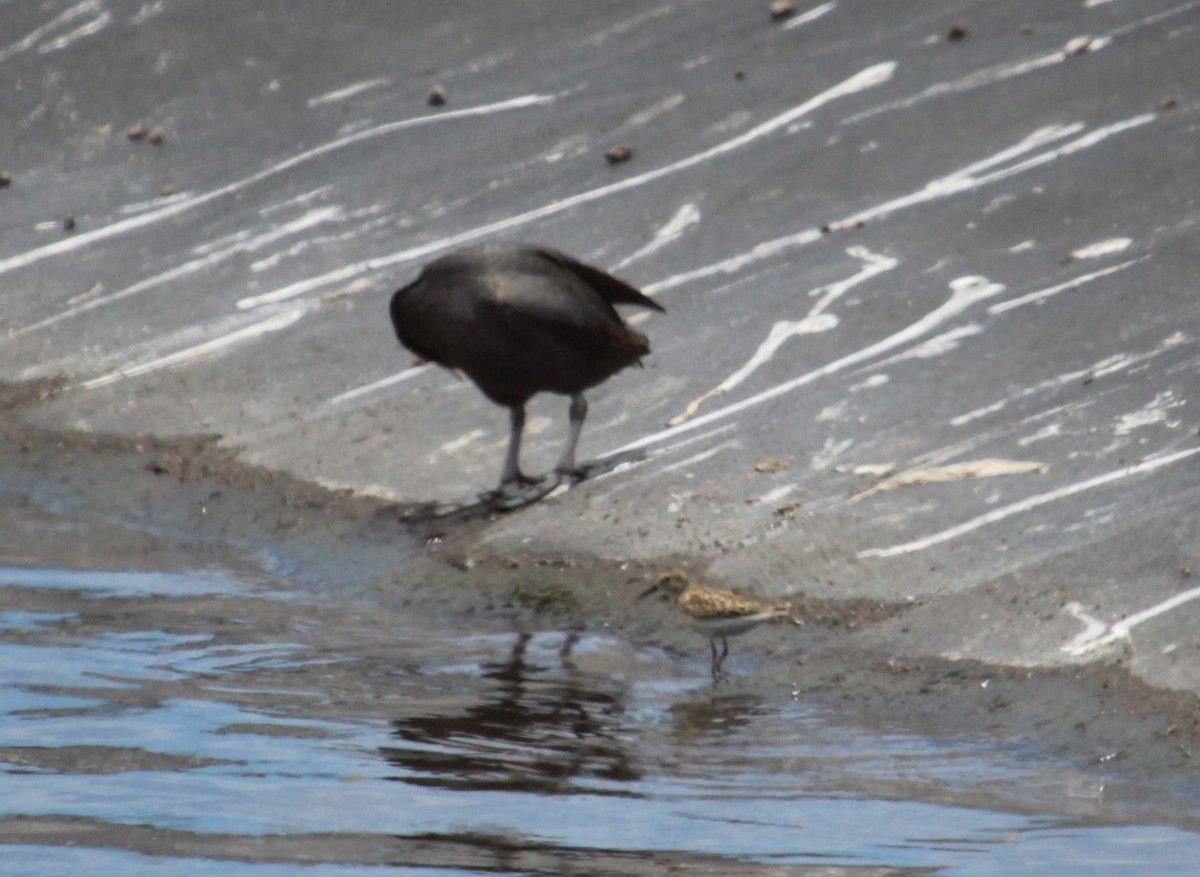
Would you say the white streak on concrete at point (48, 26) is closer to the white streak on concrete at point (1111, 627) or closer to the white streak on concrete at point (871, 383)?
the white streak on concrete at point (871, 383)

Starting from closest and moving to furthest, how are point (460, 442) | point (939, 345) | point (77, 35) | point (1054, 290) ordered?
point (939, 345) < point (460, 442) < point (1054, 290) < point (77, 35)

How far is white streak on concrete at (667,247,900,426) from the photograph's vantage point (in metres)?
11.1

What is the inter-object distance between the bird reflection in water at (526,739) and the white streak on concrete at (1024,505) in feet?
5.04

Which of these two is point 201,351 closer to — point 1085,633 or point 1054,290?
point 1054,290

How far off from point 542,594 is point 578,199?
5.57 metres

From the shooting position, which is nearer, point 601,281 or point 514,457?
point 514,457

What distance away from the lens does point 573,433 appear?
10414 mm

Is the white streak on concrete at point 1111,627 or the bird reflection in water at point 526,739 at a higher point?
the bird reflection in water at point 526,739

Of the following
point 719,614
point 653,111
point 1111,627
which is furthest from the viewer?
point 653,111

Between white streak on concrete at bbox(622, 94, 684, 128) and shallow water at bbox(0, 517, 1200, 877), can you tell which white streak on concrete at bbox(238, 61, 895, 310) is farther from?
shallow water at bbox(0, 517, 1200, 877)

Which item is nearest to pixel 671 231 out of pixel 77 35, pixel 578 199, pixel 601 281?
pixel 578 199

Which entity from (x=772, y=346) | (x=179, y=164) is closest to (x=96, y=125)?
(x=179, y=164)

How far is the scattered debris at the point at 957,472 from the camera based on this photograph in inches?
372

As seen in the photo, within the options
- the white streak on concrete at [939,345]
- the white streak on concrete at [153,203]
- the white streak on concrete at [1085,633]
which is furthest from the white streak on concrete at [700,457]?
the white streak on concrete at [153,203]
